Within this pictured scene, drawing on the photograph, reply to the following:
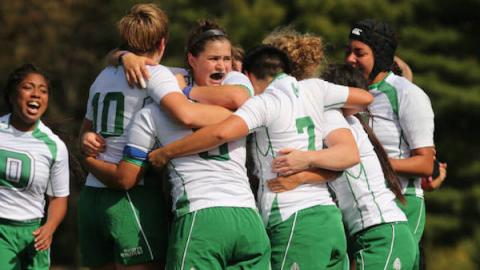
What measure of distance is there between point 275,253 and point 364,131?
1191 mm

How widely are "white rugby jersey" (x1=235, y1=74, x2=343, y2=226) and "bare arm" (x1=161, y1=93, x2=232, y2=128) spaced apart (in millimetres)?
158

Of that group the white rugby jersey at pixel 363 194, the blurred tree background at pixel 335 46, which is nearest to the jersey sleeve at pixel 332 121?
the white rugby jersey at pixel 363 194

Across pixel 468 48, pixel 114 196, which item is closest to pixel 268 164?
pixel 114 196

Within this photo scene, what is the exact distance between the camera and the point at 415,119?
7484 millimetres

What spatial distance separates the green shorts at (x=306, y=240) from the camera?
604 centimetres

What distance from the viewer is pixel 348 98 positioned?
646cm

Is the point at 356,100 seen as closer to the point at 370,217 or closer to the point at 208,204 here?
the point at 370,217

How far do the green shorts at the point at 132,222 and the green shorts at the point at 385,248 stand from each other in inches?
49.1

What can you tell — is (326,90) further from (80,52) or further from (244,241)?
(80,52)

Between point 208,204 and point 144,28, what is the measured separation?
113 centimetres

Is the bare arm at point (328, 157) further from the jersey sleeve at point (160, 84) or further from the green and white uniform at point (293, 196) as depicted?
the jersey sleeve at point (160, 84)

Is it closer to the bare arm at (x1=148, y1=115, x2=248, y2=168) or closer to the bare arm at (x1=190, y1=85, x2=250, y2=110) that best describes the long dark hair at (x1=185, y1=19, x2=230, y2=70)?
the bare arm at (x1=190, y1=85, x2=250, y2=110)

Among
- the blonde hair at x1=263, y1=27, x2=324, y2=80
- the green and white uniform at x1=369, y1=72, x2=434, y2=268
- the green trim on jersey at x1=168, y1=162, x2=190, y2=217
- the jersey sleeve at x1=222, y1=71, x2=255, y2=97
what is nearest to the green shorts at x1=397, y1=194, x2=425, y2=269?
the green and white uniform at x1=369, y1=72, x2=434, y2=268

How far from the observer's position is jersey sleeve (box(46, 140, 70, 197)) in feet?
24.7
